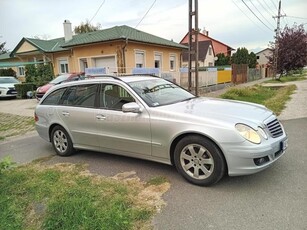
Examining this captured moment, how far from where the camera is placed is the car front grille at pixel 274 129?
12.0ft

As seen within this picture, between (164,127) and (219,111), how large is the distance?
0.82m

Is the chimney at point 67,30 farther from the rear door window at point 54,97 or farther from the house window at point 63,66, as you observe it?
the rear door window at point 54,97

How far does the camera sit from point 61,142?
17.6 feet

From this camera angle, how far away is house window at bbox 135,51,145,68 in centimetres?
1817

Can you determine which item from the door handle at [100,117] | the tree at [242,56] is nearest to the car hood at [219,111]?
the door handle at [100,117]

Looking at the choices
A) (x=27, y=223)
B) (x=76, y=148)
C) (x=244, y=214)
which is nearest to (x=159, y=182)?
(x=244, y=214)

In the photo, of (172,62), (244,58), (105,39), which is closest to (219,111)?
(105,39)

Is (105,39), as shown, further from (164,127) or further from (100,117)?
(164,127)

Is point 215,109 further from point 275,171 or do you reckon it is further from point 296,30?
point 296,30

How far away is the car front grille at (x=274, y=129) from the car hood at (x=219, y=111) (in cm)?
11

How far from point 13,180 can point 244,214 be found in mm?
3419

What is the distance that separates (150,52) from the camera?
19391 mm

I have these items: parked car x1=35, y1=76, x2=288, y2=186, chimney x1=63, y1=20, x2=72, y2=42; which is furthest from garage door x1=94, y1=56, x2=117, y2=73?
parked car x1=35, y1=76, x2=288, y2=186

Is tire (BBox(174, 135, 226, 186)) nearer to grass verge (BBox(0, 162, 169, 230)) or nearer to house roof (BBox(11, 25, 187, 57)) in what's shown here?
grass verge (BBox(0, 162, 169, 230))
